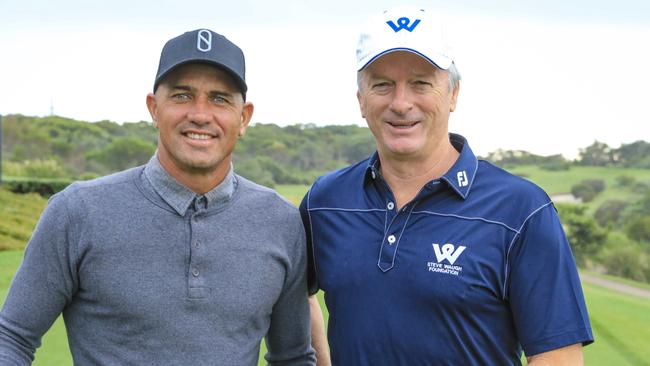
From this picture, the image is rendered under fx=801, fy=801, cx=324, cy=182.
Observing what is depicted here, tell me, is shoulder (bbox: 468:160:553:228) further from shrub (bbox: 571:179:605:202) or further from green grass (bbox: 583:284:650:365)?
shrub (bbox: 571:179:605:202)

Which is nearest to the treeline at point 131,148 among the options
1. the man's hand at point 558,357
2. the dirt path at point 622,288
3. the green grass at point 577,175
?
the green grass at point 577,175

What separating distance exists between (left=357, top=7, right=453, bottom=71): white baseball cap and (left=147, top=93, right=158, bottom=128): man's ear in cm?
94

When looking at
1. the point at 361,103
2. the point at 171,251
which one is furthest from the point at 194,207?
the point at 361,103

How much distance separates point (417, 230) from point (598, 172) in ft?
213

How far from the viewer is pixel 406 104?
3479 mm

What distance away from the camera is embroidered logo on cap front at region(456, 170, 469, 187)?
136 inches

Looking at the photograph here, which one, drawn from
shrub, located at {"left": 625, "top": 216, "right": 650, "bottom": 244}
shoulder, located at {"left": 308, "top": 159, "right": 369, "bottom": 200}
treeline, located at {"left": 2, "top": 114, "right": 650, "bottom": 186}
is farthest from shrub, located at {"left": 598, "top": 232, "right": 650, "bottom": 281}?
shoulder, located at {"left": 308, "top": 159, "right": 369, "bottom": 200}

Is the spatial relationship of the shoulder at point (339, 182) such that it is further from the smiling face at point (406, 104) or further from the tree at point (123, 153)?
the tree at point (123, 153)

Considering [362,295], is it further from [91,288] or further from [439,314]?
[91,288]

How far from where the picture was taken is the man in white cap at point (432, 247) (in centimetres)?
326

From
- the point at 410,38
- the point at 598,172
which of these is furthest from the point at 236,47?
the point at 598,172

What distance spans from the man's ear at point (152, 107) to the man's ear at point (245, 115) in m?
0.39

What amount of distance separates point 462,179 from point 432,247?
0.34m

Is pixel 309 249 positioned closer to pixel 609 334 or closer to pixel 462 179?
pixel 462 179
